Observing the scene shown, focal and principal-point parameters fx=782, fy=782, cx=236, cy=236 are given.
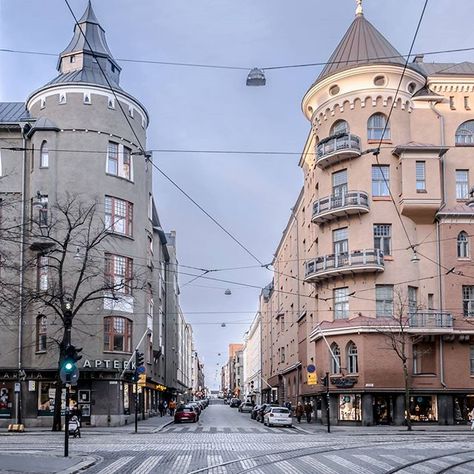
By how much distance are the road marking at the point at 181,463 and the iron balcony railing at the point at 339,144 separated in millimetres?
28218

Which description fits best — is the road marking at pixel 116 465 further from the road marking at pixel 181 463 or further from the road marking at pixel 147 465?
the road marking at pixel 181 463

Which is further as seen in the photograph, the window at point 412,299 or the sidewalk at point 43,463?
the window at point 412,299

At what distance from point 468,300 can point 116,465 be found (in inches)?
1260

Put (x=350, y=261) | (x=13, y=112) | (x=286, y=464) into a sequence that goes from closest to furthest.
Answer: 1. (x=286, y=464)
2. (x=350, y=261)
3. (x=13, y=112)

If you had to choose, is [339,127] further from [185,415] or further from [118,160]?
[185,415]

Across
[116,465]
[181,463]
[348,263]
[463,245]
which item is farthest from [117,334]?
[181,463]

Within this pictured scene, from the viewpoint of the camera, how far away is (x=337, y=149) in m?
48.9

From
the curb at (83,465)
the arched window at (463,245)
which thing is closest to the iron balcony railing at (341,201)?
the arched window at (463,245)

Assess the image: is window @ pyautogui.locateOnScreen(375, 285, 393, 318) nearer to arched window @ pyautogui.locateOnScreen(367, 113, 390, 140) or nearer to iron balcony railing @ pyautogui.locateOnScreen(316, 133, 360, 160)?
iron balcony railing @ pyautogui.locateOnScreen(316, 133, 360, 160)

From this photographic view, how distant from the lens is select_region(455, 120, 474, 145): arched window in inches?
1987

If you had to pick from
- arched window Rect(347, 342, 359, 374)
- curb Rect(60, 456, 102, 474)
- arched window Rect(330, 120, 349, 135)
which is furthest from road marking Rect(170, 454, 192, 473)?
arched window Rect(330, 120, 349, 135)

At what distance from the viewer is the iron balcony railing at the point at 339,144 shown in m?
48.4

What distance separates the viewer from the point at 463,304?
158 ft

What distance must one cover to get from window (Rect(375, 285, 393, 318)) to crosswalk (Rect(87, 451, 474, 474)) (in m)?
23.6
